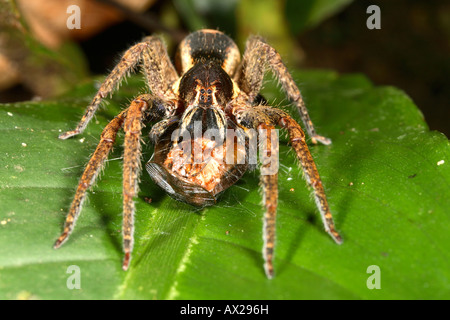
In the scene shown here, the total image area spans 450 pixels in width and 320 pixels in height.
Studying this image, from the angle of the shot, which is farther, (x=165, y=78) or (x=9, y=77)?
(x=9, y=77)

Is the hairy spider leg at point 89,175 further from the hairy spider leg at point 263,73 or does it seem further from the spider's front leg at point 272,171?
the hairy spider leg at point 263,73

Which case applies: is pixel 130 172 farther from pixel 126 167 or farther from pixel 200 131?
pixel 200 131

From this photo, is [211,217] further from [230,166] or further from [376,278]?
[376,278]

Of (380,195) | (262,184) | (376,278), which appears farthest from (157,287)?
(380,195)

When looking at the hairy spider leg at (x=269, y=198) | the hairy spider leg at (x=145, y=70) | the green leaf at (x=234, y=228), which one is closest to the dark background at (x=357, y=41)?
the hairy spider leg at (x=145, y=70)

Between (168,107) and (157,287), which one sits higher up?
(168,107)

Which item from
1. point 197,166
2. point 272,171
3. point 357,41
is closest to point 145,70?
point 197,166

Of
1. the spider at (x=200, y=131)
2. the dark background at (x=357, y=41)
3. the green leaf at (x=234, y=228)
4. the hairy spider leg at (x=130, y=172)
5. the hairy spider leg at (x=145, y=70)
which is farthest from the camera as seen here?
the dark background at (x=357, y=41)
